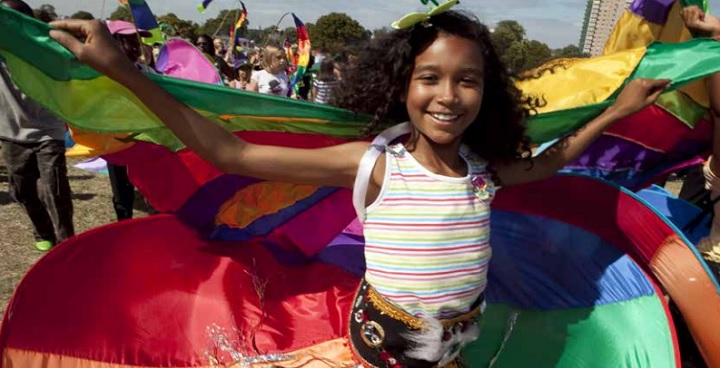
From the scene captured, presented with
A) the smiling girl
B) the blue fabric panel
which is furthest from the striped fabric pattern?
the blue fabric panel

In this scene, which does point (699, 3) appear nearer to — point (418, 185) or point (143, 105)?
point (418, 185)

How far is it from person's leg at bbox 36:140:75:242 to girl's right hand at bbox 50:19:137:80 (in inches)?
→ 103

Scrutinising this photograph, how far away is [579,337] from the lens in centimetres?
237

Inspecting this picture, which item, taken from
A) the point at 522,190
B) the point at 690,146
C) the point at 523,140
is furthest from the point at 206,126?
the point at 690,146

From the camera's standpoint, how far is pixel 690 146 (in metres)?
2.53

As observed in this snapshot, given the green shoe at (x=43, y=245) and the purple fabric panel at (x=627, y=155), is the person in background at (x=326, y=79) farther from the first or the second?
the green shoe at (x=43, y=245)

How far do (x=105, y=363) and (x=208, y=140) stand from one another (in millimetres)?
1002

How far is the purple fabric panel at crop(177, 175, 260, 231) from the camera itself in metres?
2.18

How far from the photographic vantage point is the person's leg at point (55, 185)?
3.67 meters

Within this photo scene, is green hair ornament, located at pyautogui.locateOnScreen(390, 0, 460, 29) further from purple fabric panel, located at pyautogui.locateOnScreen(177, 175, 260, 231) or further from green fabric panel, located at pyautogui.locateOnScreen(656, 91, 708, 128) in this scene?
green fabric panel, located at pyautogui.locateOnScreen(656, 91, 708, 128)

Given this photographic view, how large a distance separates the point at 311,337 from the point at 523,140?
3.36 feet

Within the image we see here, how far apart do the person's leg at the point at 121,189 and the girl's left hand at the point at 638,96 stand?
321cm

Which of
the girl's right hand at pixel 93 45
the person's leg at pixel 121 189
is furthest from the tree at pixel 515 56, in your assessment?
the person's leg at pixel 121 189

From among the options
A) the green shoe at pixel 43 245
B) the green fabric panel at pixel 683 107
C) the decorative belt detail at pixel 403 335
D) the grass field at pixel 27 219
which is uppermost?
the green fabric panel at pixel 683 107
